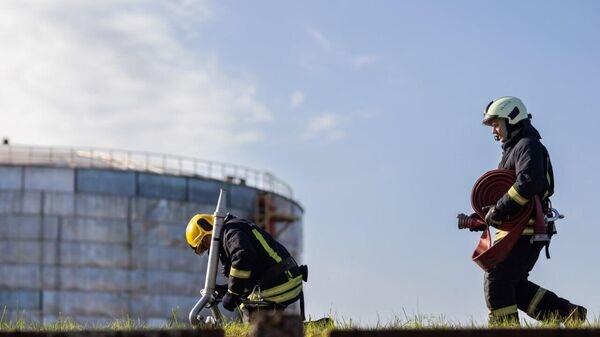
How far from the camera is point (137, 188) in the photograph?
36.5 meters

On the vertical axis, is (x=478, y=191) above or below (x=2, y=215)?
below

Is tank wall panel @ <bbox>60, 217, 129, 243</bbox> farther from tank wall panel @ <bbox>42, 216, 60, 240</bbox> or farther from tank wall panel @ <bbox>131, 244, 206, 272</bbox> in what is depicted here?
tank wall panel @ <bbox>131, 244, 206, 272</bbox>

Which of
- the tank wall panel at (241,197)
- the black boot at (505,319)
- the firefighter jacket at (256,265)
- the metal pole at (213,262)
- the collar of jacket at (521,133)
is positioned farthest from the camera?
the tank wall panel at (241,197)

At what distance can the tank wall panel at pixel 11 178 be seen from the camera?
35.1 metres

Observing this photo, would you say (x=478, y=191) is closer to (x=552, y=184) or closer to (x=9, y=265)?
(x=552, y=184)

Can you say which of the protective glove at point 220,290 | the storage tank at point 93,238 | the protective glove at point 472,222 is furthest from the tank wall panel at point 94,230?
the protective glove at point 472,222

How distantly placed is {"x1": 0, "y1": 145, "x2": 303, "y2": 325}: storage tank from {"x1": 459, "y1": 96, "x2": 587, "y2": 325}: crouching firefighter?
90.4 ft

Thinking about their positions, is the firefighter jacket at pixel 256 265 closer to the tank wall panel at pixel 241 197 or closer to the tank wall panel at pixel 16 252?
the tank wall panel at pixel 16 252

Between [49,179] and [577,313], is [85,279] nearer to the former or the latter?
[49,179]

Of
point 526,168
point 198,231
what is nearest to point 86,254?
point 198,231

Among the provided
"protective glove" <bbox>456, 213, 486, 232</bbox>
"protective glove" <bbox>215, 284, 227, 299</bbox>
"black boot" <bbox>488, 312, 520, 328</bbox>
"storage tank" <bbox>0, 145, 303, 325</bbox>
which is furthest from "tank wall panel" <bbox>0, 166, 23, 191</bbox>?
"black boot" <bbox>488, 312, 520, 328</bbox>

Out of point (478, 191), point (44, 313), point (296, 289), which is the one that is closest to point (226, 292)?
point (296, 289)

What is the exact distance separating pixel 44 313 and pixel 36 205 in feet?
10.7

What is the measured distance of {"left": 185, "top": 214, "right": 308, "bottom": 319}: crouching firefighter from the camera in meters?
8.19
